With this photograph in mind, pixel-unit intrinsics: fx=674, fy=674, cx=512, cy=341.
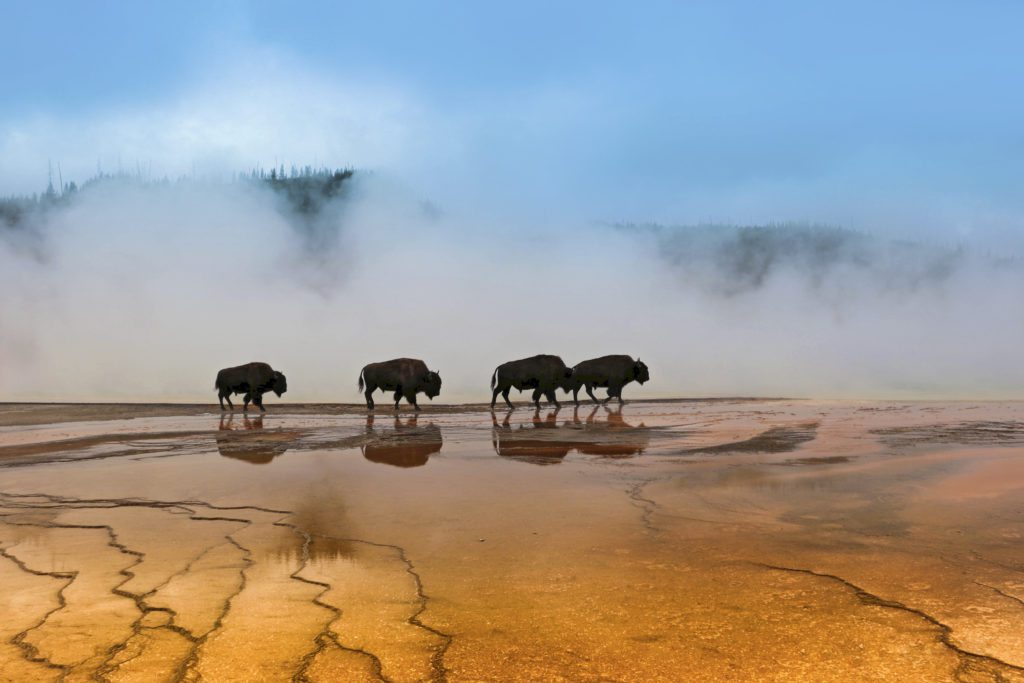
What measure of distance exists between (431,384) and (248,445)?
42.1ft

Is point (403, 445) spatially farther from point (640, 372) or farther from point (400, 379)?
point (640, 372)

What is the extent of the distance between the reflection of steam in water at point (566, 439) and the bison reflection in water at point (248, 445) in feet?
12.1

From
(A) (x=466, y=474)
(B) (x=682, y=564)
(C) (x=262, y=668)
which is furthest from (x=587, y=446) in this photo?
(C) (x=262, y=668)

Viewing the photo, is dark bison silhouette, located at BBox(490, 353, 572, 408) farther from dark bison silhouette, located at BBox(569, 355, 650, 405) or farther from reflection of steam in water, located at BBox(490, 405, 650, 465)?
reflection of steam in water, located at BBox(490, 405, 650, 465)

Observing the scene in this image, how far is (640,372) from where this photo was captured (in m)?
26.5

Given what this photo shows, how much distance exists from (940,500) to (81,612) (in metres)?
6.67

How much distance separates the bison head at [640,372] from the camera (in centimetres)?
2642

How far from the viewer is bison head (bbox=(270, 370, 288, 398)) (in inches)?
1042

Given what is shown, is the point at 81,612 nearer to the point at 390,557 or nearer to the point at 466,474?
the point at 390,557

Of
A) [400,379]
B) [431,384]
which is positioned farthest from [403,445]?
[431,384]

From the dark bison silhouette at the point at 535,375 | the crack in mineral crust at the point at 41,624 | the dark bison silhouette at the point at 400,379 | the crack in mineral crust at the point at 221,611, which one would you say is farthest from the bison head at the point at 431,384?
the crack in mineral crust at the point at 41,624

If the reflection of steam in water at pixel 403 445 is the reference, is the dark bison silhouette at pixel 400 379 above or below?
above

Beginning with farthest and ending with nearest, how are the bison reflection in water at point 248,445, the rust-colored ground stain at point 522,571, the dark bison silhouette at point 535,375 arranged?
1. the dark bison silhouette at point 535,375
2. the bison reflection in water at point 248,445
3. the rust-colored ground stain at point 522,571

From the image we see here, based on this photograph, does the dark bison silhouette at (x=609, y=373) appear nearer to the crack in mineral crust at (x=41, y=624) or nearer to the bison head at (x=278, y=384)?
the bison head at (x=278, y=384)
